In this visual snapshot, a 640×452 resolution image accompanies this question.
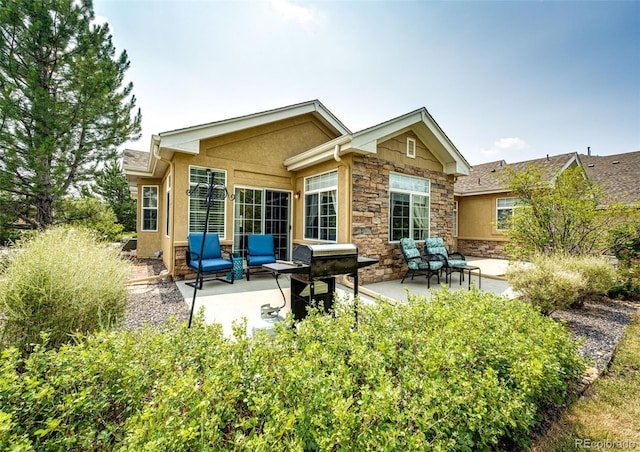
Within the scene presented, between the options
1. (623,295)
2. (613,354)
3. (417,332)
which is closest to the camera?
(417,332)

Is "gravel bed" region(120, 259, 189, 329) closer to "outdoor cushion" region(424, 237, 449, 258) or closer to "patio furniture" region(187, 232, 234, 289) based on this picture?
"patio furniture" region(187, 232, 234, 289)

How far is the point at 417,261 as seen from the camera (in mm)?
7137

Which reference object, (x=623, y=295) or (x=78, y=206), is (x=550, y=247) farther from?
(x=78, y=206)

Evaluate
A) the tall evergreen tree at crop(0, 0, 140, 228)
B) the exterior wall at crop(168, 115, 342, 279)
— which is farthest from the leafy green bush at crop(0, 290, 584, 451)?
the tall evergreen tree at crop(0, 0, 140, 228)

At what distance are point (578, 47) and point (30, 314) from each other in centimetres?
1206

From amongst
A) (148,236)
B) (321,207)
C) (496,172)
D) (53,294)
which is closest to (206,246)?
(321,207)

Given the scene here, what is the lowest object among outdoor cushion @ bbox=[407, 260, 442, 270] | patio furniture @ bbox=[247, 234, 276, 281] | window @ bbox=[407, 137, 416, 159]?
outdoor cushion @ bbox=[407, 260, 442, 270]

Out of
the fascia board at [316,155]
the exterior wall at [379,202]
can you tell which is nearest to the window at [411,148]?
the exterior wall at [379,202]

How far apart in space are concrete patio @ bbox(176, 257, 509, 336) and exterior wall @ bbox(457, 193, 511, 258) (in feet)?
17.3

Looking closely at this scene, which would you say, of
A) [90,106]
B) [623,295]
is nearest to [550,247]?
[623,295]

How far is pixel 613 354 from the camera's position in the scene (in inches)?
139

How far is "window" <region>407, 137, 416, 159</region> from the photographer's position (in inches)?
305

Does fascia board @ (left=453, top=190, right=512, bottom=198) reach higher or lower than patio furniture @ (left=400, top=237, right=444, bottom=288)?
higher

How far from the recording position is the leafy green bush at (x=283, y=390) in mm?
1264
